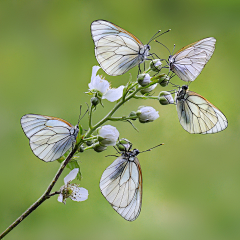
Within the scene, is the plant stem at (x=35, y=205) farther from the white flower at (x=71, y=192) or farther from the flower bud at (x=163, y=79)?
the flower bud at (x=163, y=79)

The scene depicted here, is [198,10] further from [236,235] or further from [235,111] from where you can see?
[236,235]

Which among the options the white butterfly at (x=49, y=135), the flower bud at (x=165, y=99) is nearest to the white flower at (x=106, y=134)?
the white butterfly at (x=49, y=135)

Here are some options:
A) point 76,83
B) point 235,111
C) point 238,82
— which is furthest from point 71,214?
point 238,82

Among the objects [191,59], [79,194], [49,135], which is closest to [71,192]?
[79,194]

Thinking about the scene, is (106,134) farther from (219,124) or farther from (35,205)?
(219,124)

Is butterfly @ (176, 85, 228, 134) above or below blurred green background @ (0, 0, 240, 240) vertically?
above

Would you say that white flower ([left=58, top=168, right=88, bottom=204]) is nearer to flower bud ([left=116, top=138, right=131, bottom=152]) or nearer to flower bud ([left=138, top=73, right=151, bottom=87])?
flower bud ([left=116, top=138, right=131, bottom=152])

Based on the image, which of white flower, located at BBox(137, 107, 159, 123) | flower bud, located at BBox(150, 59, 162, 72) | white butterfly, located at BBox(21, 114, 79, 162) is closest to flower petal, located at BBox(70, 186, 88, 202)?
white butterfly, located at BBox(21, 114, 79, 162)
